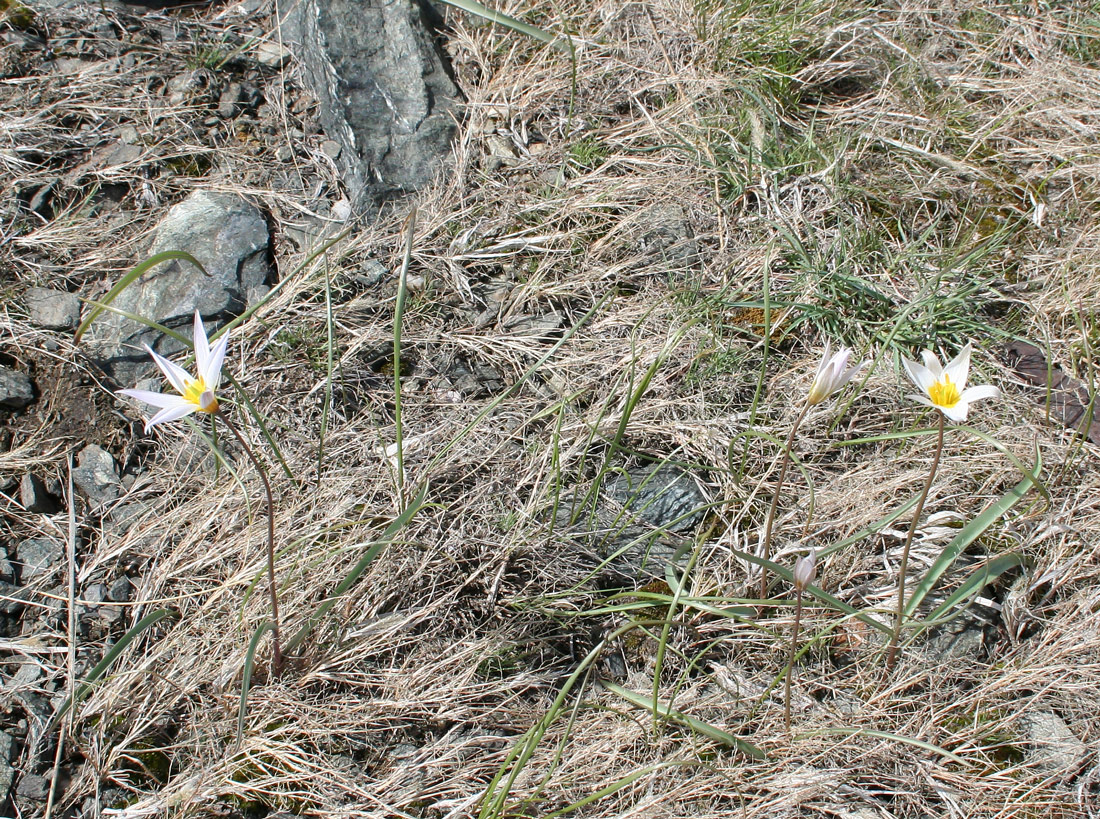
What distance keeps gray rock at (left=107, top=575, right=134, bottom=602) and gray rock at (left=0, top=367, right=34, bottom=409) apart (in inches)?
21.3

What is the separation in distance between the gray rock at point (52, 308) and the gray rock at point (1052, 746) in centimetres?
230

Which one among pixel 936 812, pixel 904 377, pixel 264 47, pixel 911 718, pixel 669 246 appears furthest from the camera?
pixel 264 47

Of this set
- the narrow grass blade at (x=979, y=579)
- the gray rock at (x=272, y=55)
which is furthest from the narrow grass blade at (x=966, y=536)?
the gray rock at (x=272, y=55)

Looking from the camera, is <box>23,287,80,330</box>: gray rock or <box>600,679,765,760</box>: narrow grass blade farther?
<box>23,287,80,330</box>: gray rock

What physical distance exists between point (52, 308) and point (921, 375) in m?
2.02

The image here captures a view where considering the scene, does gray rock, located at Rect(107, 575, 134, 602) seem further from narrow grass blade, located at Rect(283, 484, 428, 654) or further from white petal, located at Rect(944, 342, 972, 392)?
white petal, located at Rect(944, 342, 972, 392)

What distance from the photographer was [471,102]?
2.61 m

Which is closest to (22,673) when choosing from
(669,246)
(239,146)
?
(239,146)

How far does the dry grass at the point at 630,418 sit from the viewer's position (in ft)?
4.92

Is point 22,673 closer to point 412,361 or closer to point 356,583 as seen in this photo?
point 356,583

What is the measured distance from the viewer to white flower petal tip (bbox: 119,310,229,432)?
132cm

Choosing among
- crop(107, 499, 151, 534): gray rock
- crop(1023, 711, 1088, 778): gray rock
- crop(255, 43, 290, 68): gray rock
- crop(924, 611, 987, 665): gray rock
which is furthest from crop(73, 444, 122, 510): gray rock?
crop(1023, 711, 1088, 778): gray rock

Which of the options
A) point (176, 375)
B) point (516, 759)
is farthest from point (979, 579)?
point (176, 375)

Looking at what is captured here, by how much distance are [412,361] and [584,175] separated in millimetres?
817
